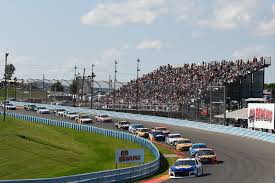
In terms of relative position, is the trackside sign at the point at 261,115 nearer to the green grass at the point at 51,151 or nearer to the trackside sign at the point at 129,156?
the green grass at the point at 51,151

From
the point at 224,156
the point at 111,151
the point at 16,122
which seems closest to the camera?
the point at 224,156

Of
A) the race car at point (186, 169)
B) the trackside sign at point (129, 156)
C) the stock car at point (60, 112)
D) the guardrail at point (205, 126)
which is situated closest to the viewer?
the race car at point (186, 169)

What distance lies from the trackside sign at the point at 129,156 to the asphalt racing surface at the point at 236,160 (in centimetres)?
330

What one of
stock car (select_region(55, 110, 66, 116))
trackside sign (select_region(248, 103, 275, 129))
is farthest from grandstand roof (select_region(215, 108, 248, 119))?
stock car (select_region(55, 110, 66, 116))

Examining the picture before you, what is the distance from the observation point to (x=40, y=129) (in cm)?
6694

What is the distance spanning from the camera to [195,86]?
81812mm

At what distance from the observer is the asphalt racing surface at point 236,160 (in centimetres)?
2969

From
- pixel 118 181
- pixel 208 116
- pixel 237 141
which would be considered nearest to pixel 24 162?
pixel 118 181

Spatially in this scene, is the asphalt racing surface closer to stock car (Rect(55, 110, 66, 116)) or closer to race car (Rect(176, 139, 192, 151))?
race car (Rect(176, 139, 192, 151))

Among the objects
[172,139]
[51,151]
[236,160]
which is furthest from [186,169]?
[172,139]

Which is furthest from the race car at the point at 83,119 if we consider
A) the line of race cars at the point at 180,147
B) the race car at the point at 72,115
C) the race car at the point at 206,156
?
the race car at the point at 206,156

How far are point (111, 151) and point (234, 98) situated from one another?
40347 millimetres

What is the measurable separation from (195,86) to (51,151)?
37637 millimetres

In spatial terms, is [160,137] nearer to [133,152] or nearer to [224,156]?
[224,156]
